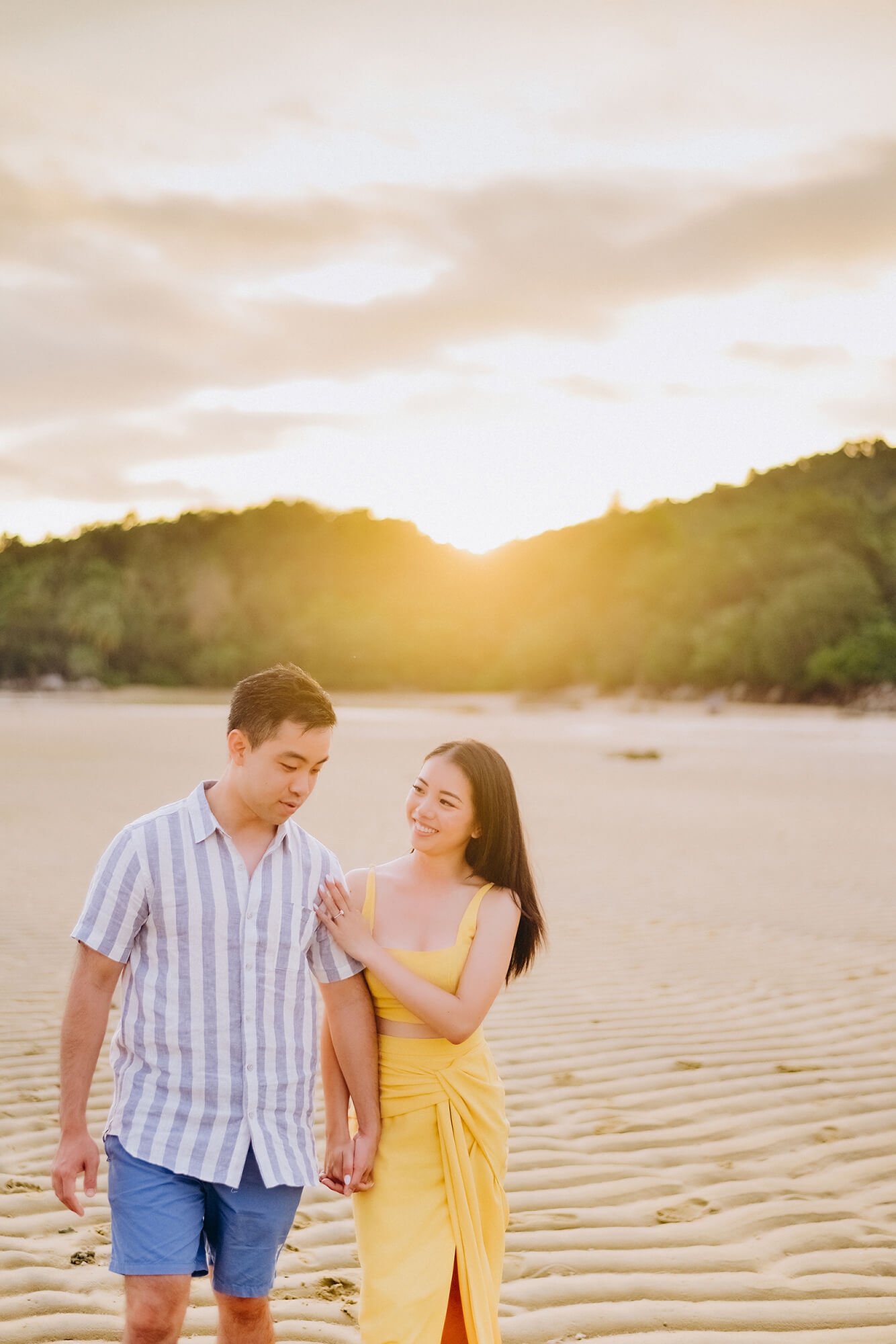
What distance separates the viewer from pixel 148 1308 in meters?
1.96

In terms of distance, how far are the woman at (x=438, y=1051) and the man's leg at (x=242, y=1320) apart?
0.69 ft

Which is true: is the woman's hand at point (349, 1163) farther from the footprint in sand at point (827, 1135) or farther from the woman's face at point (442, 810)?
the footprint in sand at point (827, 1135)

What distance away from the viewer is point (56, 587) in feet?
329

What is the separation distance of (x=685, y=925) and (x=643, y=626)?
57767 mm

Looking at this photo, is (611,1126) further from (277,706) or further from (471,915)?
(277,706)

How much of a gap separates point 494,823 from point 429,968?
0.33 meters

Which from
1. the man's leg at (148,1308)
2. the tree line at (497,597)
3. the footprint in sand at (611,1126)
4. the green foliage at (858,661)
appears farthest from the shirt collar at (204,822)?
the tree line at (497,597)

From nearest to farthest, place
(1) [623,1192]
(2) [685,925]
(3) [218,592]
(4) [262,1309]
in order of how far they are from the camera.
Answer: (4) [262,1309] < (1) [623,1192] < (2) [685,925] < (3) [218,592]

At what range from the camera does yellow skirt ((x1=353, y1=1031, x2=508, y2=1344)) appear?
2.08 metres

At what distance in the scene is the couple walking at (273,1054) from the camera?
80.3 inches

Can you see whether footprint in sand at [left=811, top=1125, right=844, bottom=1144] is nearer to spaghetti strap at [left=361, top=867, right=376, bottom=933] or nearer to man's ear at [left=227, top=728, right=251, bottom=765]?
spaghetti strap at [left=361, top=867, right=376, bottom=933]

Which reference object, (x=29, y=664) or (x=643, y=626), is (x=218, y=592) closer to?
(x=29, y=664)

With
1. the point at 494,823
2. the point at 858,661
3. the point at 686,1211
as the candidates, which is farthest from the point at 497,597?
the point at 494,823

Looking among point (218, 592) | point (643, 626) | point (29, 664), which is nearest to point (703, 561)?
point (643, 626)
